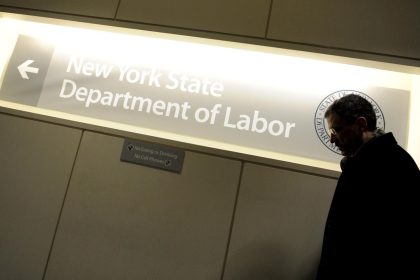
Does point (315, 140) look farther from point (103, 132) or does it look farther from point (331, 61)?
point (103, 132)

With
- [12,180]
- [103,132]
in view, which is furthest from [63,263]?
[103,132]

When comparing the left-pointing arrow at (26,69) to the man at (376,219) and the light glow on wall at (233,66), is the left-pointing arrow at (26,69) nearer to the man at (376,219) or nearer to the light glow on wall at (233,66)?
the light glow on wall at (233,66)

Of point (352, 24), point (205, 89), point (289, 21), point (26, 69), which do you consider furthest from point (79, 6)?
point (352, 24)

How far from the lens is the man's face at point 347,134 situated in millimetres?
1402

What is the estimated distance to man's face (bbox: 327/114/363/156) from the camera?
55.2 inches

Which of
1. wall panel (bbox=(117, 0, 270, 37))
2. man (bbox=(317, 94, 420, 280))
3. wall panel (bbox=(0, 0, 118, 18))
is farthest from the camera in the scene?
wall panel (bbox=(0, 0, 118, 18))

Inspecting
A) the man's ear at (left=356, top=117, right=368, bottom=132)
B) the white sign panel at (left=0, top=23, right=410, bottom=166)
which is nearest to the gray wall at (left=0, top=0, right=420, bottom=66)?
the white sign panel at (left=0, top=23, right=410, bottom=166)

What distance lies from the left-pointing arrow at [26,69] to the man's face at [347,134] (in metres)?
1.87

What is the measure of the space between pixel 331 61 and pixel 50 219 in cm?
183

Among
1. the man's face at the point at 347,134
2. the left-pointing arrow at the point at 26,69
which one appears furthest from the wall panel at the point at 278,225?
the left-pointing arrow at the point at 26,69

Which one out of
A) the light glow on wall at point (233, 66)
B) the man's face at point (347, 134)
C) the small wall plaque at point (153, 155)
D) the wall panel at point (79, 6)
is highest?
the wall panel at point (79, 6)

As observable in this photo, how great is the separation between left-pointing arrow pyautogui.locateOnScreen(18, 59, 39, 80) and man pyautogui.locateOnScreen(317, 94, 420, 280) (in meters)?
1.99

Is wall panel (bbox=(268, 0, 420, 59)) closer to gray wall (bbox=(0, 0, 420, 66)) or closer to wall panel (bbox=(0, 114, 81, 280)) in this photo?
gray wall (bbox=(0, 0, 420, 66))

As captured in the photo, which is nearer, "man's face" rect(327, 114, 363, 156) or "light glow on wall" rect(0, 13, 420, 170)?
"man's face" rect(327, 114, 363, 156)
